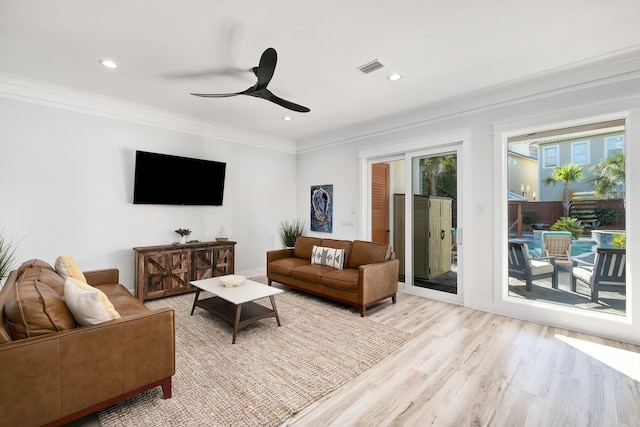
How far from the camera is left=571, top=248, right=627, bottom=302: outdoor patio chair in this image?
301cm

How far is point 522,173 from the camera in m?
3.64

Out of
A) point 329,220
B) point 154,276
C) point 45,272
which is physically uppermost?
point 329,220

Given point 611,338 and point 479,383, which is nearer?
point 479,383

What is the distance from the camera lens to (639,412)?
1.87m

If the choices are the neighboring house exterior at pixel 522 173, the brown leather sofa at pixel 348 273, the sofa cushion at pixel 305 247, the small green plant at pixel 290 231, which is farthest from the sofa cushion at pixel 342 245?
the neighboring house exterior at pixel 522 173

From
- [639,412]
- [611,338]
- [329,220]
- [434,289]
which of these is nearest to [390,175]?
[329,220]

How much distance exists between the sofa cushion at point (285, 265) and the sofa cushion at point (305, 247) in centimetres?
10

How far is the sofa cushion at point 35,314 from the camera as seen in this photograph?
5.04ft

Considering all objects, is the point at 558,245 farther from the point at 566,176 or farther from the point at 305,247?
the point at 305,247

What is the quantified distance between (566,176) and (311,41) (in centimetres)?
331

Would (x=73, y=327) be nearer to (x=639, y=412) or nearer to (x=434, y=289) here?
(x=639, y=412)

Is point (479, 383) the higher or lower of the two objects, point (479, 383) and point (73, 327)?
the lower

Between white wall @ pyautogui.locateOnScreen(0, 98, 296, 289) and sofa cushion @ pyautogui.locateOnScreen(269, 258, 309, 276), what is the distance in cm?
106

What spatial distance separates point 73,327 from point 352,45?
3.05m
